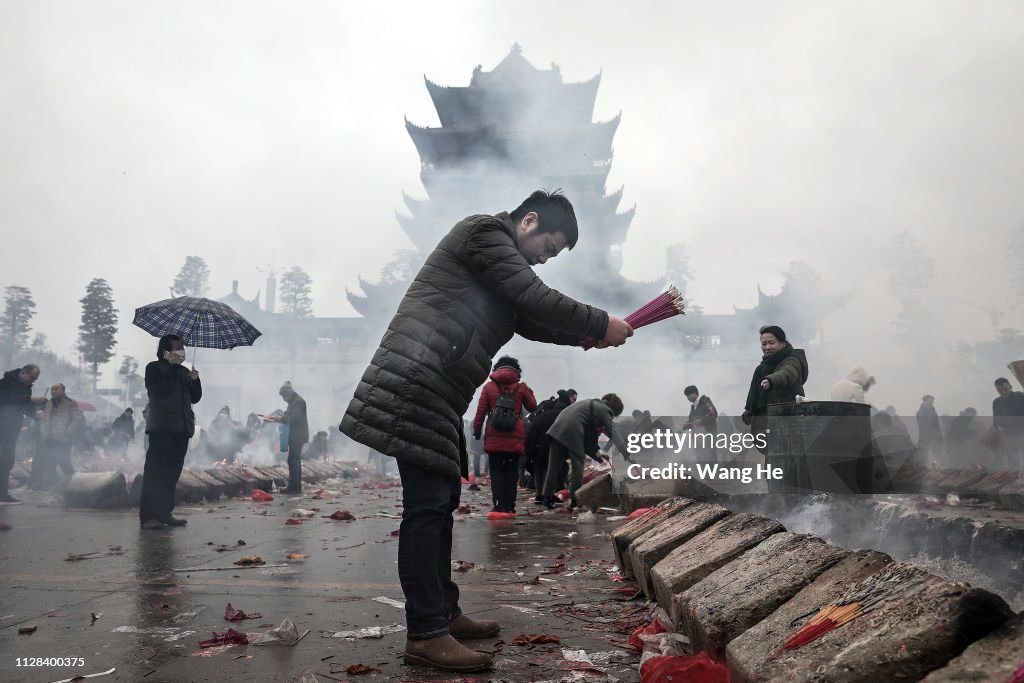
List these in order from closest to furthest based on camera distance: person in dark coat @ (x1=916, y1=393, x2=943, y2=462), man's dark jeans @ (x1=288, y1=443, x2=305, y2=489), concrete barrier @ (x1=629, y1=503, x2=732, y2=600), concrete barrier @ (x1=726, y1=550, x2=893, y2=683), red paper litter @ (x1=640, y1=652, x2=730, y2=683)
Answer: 1. concrete barrier @ (x1=726, y1=550, x2=893, y2=683)
2. red paper litter @ (x1=640, y1=652, x2=730, y2=683)
3. concrete barrier @ (x1=629, y1=503, x2=732, y2=600)
4. man's dark jeans @ (x1=288, y1=443, x2=305, y2=489)
5. person in dark coat @ (x1=916, y1=393, x2=943, y2=462)

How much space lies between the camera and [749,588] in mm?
2104

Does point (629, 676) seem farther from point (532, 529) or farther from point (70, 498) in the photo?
point (70, 498)

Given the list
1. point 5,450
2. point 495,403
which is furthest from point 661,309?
point 5,450

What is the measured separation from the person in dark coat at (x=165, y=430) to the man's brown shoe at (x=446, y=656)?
4.60 metres

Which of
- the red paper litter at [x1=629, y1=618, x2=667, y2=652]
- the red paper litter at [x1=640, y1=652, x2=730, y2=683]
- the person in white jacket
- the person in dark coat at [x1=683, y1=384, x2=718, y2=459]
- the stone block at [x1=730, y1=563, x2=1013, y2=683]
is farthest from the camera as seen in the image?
the person in dark coat at [x1=683, y1=384, x2=718, y2=459]

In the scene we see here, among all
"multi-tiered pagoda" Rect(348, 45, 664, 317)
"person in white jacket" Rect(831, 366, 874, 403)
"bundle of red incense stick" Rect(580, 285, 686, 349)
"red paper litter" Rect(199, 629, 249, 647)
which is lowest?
"red paper litter" Rect(199, 629, 249, 647)

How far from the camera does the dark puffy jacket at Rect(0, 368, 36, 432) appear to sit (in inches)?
331

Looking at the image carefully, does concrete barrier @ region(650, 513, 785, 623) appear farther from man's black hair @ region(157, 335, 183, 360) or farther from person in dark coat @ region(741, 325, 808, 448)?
man's black hair @ region(157, 335, 183, 360)

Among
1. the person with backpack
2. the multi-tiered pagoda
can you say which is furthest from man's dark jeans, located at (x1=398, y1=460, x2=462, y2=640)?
the multi-tiered pagoda

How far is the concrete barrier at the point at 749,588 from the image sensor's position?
1979mm

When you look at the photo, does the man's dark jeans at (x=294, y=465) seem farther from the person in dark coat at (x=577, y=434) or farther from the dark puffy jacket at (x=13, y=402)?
the person in dark coat at (x=577, y=434)

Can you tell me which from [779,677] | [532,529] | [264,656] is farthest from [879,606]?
[532,529]

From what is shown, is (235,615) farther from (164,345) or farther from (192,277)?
(192,277)

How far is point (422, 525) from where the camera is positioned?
7.77 feet
